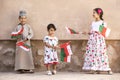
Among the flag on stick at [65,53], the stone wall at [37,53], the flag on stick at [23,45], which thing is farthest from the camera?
the stone wall at [37,53]

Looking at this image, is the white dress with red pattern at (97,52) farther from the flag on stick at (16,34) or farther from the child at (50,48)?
the flag on stick at (16,34)

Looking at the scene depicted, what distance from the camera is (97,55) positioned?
8.41m

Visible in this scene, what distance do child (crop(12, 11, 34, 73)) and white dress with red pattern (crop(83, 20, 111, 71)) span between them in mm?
1227

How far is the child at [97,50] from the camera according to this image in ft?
27.6

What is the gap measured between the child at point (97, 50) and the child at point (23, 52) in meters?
1.23

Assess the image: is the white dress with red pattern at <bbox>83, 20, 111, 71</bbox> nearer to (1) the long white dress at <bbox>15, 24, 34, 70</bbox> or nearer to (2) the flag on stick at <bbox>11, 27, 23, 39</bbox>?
(1) the long white dress at <bbox>15, 24, 34, 70</bbox>

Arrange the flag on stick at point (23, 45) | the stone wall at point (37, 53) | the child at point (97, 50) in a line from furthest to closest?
the stone wall at point (37, 53)
the child at point (97, 50)
the flag on stick at point (23, 45)

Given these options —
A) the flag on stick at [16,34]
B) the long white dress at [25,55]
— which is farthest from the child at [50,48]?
the flag on stick at [16,34]

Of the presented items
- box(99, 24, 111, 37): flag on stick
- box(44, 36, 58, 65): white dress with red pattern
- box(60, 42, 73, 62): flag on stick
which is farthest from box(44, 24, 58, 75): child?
box(99, 24, 111, 37): flag on stick

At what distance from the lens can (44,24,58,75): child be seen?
832 cm

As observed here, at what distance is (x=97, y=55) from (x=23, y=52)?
158cm

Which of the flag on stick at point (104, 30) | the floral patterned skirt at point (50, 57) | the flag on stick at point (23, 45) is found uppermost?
the flag on stick at point (104, 30)

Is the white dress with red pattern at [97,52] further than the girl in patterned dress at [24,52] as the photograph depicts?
No

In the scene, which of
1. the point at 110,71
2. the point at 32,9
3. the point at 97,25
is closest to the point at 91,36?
the point at 97,25
